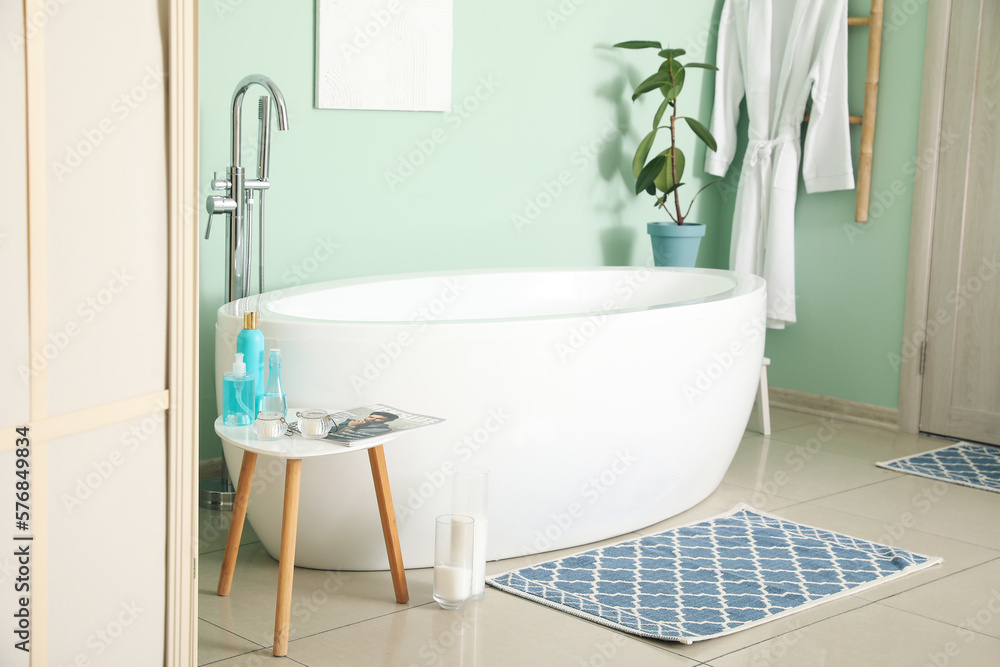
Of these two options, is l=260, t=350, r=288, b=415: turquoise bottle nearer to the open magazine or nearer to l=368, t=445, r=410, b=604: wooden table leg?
the open magazine

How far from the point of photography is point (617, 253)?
429 centimetres

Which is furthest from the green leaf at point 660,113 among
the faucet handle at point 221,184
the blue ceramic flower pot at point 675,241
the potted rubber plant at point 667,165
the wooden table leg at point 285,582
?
the wooden table leg at point 285,582

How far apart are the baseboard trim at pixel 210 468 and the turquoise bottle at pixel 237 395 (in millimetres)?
949

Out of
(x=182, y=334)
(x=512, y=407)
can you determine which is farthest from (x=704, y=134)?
(x=182, y=334)

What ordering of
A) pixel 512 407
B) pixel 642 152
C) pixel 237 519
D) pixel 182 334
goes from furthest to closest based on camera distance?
1. pixel 642 152
2. pixel 512 407
3. pixel 237 519
4. pixel 182 334

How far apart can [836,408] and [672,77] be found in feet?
5.14

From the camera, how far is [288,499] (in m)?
2.07

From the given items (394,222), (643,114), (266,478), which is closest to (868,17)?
(643,114)

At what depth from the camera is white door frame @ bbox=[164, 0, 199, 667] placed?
1443 mm

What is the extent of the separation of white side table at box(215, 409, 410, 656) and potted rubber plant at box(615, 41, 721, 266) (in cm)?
217

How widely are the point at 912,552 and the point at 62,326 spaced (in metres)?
2.30

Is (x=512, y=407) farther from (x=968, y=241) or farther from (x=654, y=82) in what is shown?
(x=968, y=241)

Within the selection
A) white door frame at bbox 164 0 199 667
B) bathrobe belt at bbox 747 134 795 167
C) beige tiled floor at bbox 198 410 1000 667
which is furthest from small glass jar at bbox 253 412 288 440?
bathrobe belt at bbox 747 134 795 167

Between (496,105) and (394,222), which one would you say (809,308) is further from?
(394,222)
